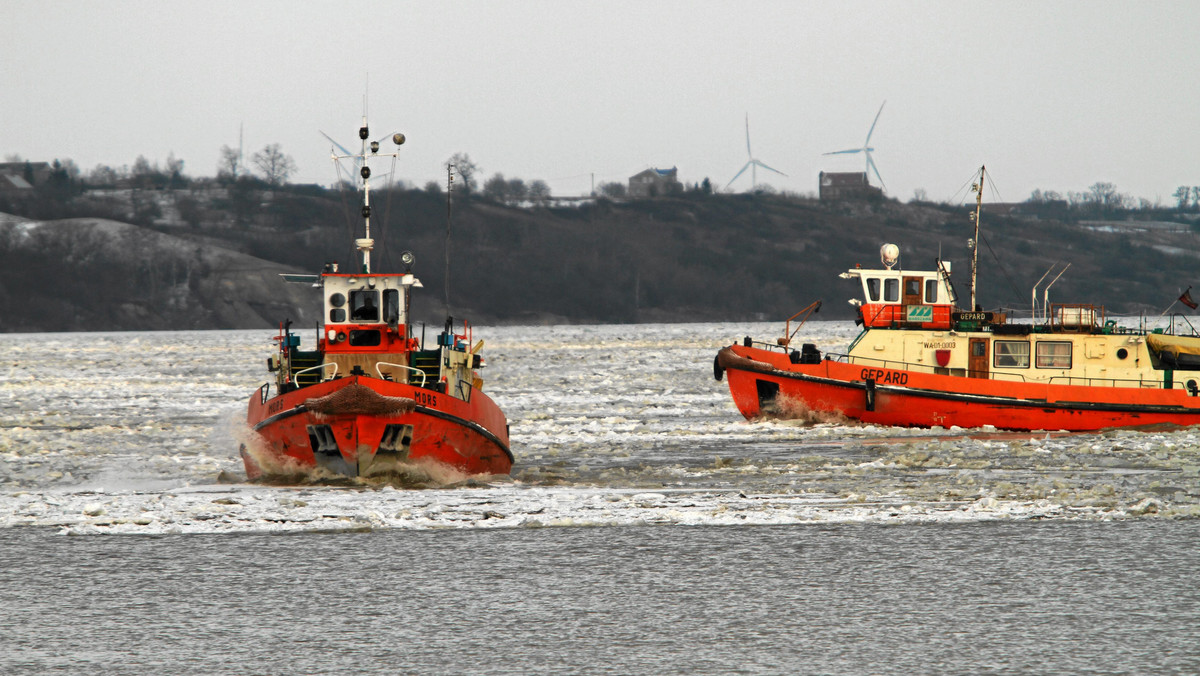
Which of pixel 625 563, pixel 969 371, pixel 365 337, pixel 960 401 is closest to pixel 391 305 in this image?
pixel 365 337

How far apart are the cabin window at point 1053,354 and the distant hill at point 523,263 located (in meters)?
119

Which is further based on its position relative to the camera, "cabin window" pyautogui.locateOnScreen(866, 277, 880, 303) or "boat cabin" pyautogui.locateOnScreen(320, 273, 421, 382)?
"cabin window" pyautogui.locateOnScreen(866, 277, 880, 303)

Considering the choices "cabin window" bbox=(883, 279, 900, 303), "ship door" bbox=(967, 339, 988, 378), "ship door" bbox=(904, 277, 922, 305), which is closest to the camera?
"ship door" bbox=(967, 339, 988, 378)

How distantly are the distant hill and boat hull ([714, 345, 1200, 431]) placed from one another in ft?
384

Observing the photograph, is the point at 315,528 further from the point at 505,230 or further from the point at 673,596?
the point at 505,230

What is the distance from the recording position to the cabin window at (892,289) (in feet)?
92.6

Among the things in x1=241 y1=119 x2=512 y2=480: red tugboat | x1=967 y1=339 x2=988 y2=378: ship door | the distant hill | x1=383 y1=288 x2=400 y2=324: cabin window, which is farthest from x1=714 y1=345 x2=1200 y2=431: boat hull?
the distant hill

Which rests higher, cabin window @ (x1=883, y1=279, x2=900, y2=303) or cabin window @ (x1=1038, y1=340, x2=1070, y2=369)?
cabin window @ (x1=883, y1=279, x2=900, y2=303)

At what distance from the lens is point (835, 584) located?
424 inches

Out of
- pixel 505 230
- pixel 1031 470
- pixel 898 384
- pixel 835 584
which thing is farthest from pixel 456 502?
pixel 505 230

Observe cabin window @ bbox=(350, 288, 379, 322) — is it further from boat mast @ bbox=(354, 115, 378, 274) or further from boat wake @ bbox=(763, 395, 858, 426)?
boat wake @ bbox=(763, 395, 858, 426)

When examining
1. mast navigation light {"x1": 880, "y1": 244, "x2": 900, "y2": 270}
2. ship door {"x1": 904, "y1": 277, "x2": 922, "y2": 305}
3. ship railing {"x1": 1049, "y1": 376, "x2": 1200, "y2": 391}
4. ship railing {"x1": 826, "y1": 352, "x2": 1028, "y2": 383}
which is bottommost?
ship railing {"x1": 1049, "y1": 376, "x2": 1200, "y2": 391}

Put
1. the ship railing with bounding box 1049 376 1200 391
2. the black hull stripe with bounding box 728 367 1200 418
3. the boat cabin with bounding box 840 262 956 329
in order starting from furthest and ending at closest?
the boat cabin with bounding box 840 262 956 329
the ship railing with bounding box 1049 376 1200 391
the black hull stripe with bounding box 728 367 1200 418

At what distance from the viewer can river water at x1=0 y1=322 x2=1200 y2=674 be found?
8.72 m
